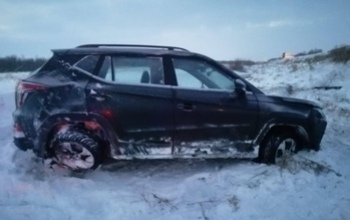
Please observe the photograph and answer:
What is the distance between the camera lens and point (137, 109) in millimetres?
4402

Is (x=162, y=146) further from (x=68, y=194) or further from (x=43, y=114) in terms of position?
(x=43, y=114)

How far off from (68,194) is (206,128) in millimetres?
1986

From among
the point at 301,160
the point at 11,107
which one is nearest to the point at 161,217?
the point at 301,160

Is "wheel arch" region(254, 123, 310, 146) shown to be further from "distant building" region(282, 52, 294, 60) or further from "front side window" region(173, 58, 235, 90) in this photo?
"distant building" region(282, 52, 294, 60)

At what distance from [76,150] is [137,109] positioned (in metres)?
0.99

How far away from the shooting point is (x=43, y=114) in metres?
4.33

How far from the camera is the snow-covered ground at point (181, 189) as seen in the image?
366 cm

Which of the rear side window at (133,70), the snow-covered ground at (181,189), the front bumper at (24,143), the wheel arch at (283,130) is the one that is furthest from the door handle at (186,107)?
the front bumper at (24,143)

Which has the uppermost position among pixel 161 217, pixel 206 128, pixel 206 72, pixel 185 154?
pixel 206 72

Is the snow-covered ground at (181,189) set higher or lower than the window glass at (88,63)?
lower

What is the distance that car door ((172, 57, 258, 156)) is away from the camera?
450 centimetres

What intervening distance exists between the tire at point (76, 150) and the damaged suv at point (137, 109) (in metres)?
0.01

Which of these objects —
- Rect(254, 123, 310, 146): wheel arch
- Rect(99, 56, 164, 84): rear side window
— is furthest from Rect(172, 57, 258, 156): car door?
Rect(99, 56, 164, 84): rear side window

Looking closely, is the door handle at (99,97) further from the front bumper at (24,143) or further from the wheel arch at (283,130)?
the wheel arch at (283,130)
